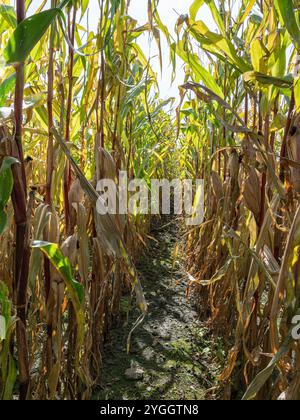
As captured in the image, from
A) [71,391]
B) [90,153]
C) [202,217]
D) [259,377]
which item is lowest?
[71,391]

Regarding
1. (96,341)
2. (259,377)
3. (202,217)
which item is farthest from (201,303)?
(259,377)

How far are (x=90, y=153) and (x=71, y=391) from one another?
77 cm

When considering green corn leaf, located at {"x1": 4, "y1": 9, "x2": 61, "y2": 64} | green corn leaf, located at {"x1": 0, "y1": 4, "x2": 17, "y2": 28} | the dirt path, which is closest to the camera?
green corn leaf, located at {"x1": 4, "y1": 9, "x2": 61, "y2": 64}

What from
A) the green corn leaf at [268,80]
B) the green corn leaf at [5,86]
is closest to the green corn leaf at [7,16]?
Result: the green corn leaf at [5,86]

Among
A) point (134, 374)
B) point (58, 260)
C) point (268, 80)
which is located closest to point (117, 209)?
point (58, 260)

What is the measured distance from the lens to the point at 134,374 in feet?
3.16

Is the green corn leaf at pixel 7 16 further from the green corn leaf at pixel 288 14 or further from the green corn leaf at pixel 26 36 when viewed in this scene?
the green corn leaf at pixel 288 14

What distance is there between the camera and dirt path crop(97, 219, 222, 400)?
915 mm

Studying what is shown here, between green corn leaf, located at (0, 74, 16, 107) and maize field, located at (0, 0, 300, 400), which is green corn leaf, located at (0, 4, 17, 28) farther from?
green corn leaf, located at (0, 74, 16, 107)

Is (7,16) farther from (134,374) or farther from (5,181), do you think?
(134,374)

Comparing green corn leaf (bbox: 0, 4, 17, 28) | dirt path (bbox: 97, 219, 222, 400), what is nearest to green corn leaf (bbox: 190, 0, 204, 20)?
green corn leaf (bbox: 0, 4, 17, 28)

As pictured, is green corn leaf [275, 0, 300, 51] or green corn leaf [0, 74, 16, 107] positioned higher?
green corn leaf [275, 0, 300, 51]
